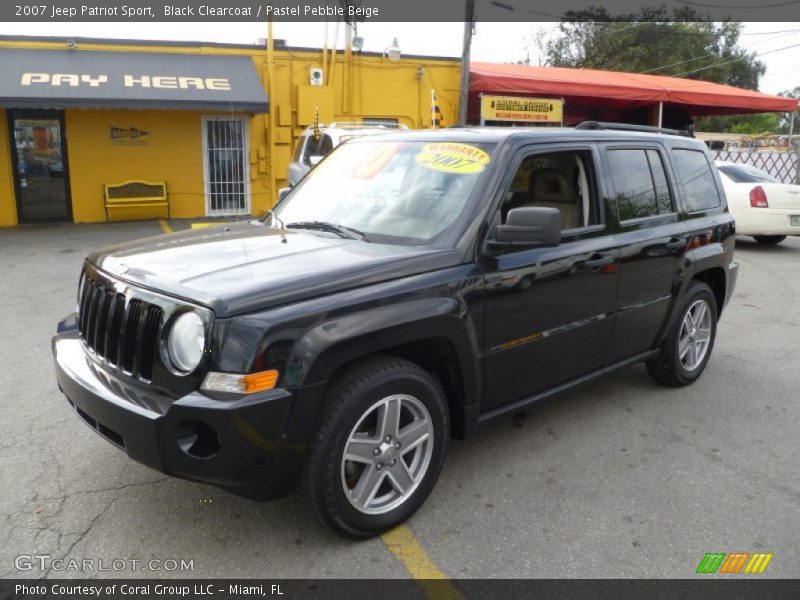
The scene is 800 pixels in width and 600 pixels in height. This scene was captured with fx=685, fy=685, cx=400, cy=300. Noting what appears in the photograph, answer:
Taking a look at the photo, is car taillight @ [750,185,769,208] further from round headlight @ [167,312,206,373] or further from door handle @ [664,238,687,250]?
round headlight @ [167,312,206,373]

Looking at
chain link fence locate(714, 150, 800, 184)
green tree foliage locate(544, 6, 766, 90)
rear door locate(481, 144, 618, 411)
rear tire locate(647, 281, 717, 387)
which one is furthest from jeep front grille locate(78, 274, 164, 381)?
green tree foliage locate(544, 6, 766, 90)

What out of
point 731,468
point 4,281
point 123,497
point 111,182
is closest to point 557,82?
point 111,182

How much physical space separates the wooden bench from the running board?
12409 mm

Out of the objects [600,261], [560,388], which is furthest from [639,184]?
[560,388]

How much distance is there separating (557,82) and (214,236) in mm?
15850

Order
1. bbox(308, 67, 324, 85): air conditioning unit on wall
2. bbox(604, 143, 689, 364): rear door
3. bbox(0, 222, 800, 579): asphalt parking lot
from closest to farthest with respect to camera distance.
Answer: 1. bbox(0, 222, 800, 579): asphalt parking lot
2. bbox(604, 143, 689, 364): rear door
3. bbox(308, 67, 324, 85): air conditioning unit on wall

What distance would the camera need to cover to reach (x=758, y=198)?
464 inches

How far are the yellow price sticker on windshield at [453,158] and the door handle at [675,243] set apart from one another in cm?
165

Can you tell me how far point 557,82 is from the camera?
1780 centimetres

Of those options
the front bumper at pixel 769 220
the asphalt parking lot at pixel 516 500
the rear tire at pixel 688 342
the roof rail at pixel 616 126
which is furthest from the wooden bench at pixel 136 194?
the rear tire at pixel 688 342

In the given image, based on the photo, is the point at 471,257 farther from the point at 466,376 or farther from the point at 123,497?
the point at 123,497

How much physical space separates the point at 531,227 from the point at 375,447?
1.26 meters

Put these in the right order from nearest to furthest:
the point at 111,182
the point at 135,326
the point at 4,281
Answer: the point at 135,326
the point at 4,281
the point at 111,182

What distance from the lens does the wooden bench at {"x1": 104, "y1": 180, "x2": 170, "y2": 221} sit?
14.3 meters
